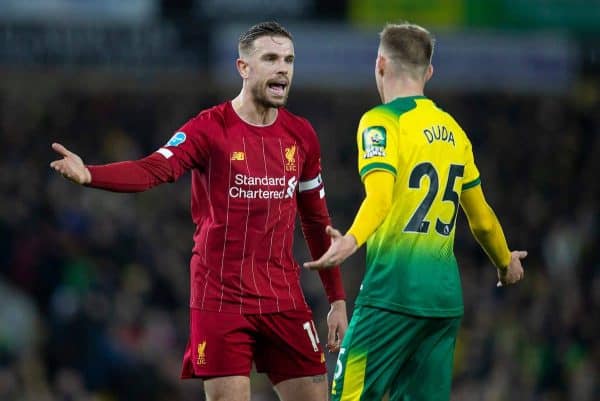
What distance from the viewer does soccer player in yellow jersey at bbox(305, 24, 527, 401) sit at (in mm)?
5809

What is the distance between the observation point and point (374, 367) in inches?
230

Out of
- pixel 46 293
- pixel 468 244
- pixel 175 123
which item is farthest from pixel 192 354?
pixel 175 123

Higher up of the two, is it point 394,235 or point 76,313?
point 394,235

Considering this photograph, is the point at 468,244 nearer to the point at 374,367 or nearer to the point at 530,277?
the point at 530,277

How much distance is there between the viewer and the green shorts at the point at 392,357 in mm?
5836

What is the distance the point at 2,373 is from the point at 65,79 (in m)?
7.24

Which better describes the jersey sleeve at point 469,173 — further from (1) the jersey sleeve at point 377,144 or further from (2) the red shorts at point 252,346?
(2) the red shorts at point 252,346

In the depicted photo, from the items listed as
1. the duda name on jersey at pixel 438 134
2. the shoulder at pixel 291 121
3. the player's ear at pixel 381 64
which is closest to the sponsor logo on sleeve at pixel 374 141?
the duda name on jersey at pixel 438 134

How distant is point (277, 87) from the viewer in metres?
6.40

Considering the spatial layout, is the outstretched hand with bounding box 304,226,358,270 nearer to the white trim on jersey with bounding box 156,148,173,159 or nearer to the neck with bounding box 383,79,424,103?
the neck with bounding box 383,79,424,103

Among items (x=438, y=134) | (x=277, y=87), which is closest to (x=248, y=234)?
(x=277, y=87)

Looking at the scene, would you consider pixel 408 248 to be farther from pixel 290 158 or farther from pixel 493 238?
pixel 290 158

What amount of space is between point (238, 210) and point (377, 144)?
947mm

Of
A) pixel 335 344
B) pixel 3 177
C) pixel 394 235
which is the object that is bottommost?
pixel 3 177
